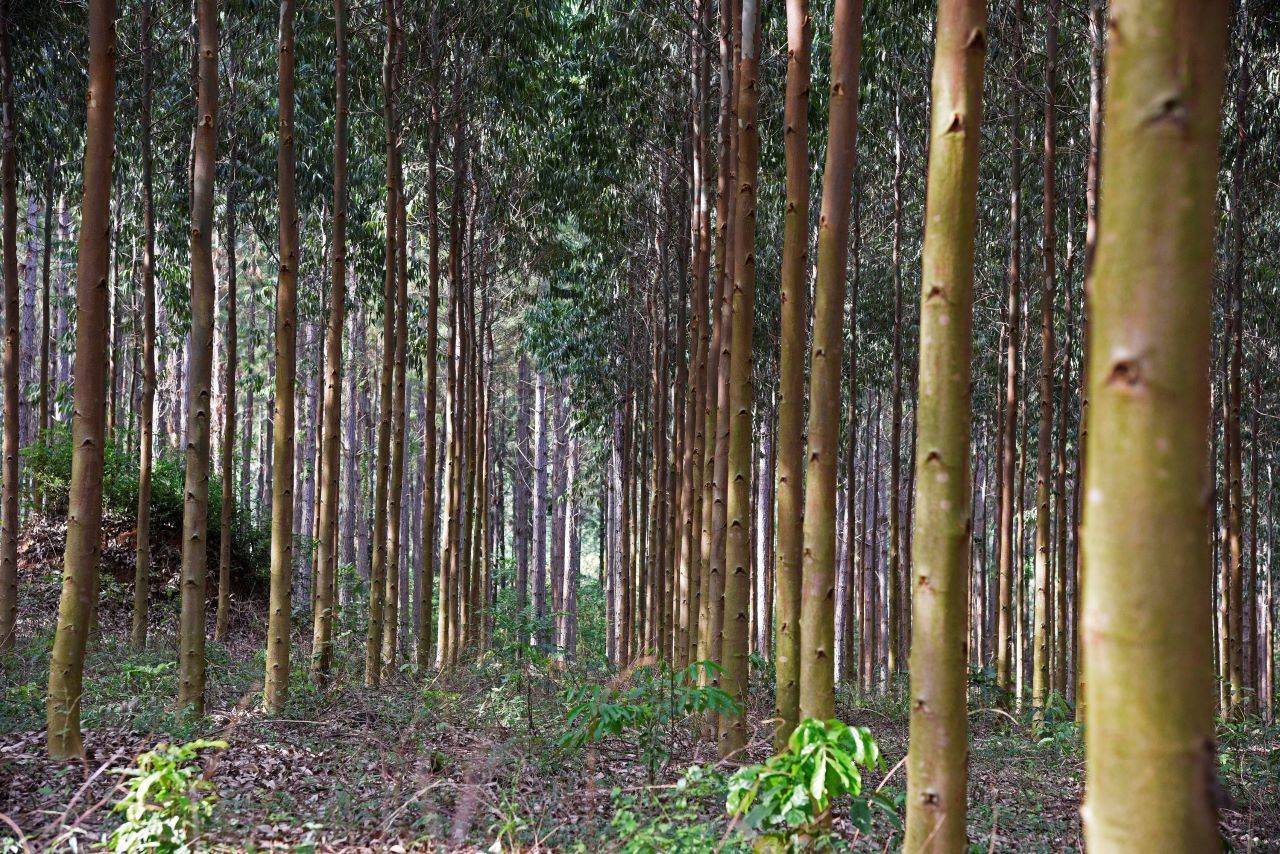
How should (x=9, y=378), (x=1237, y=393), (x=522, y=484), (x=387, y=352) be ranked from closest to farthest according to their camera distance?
(x=9, y=378), (x=387, y=352), (x=1237, y=393), (x=522, y=484)

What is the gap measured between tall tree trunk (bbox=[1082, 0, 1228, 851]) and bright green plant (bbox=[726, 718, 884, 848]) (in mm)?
1604

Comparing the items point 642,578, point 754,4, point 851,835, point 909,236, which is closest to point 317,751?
point 851,835

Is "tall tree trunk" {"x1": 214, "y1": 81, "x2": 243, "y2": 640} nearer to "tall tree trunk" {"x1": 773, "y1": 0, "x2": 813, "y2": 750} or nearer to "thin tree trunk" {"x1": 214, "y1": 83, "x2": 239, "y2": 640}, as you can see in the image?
"thin tree trunk" {"x1": 214, "y1": 83, "x2": 239, "y2": 640}

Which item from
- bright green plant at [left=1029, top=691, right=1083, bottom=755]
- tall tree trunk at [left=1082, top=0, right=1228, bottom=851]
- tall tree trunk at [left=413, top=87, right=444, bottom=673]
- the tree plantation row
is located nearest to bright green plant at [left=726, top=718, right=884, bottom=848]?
the tree plantation row

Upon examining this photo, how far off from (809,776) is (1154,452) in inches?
79.0

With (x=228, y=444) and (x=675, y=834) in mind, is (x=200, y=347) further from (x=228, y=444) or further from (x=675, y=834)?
(x=228, y=444)

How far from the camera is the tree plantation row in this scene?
47.3 inches

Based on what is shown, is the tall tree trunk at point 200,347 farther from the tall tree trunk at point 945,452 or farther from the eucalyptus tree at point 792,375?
the tall tree trunk at point 945,452

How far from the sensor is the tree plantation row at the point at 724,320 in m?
1.20

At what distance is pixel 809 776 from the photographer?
2.89 meters

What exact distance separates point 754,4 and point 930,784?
489cm

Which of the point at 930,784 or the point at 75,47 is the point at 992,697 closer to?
the point at 930,784

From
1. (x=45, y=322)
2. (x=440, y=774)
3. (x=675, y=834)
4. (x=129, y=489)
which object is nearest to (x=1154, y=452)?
(x=675, y=834)

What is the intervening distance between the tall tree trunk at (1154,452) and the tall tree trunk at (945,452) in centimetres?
112
